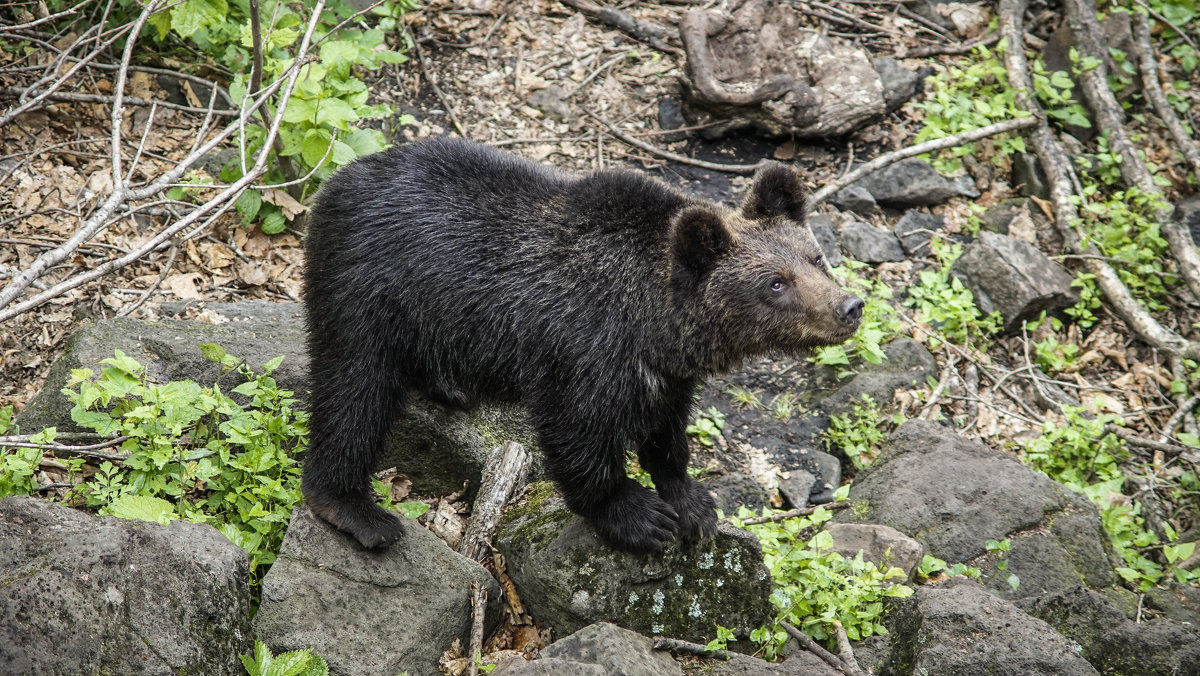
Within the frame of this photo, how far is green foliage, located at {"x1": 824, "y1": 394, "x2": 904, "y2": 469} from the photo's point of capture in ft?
24.5

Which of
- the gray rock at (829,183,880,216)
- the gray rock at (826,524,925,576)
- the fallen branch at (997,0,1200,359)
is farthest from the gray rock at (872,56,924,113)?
the gray rock at (826,524,925,576)

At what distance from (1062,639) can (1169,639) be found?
0.68 metres

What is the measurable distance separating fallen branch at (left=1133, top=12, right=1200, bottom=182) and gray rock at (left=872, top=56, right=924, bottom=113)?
2.59 meters

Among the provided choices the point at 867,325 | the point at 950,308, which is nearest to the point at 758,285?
the point at 867,325

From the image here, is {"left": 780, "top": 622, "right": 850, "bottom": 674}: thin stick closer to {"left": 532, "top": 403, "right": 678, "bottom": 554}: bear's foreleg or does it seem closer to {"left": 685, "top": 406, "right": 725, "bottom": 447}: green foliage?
{"left": 532, "top": 403, "right": 678, "bottom": 554}: bear's foreleg

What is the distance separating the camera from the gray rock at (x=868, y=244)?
29.7 ft

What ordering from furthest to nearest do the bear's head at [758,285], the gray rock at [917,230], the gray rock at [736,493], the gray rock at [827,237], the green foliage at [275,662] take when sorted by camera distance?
the gray rock at [917,230] → the gray rock at [827,237] → the gray rock at [736,493] → the bear's head at [758,285] → the green foliage at [275,662]

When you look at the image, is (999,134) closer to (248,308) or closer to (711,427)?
(711,427)

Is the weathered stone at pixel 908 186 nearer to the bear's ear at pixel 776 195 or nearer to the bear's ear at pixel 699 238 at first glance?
the bear's ear at pixel 776 195

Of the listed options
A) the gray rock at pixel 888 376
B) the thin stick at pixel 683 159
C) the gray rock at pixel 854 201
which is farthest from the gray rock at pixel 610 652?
the gray rock at pixel 854 201

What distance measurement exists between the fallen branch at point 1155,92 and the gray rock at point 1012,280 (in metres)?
2.11

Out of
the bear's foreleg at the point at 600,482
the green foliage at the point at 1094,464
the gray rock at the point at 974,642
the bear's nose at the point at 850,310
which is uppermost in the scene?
the bear's nose at the point at 850,310

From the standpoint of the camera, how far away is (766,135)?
984 centimetres

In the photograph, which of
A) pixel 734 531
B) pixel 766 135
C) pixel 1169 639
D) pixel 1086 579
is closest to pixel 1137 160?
pixel 766 135
